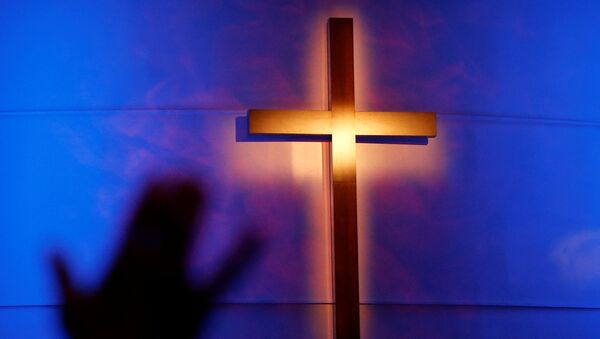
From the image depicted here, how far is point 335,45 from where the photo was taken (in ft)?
12.3

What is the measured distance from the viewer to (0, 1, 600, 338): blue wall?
3.75 m

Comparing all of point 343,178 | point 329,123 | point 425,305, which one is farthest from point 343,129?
point 425,305

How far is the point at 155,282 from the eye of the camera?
12.1ft

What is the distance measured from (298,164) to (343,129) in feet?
1.29

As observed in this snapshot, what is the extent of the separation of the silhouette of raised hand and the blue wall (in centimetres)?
10

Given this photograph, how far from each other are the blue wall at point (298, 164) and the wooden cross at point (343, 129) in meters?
0.21

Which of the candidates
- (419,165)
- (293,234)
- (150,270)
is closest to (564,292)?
(419,165)

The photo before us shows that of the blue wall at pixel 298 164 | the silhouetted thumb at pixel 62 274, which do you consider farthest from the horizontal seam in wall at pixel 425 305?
the silhouetted thumb at pixel 62 274

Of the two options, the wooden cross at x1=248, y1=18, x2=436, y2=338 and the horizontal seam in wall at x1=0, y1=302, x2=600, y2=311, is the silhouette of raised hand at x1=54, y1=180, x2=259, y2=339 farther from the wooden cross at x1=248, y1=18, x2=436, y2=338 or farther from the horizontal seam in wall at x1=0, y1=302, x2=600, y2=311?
the wooden cross at x1=248, y1=18, x2=436, y2=338

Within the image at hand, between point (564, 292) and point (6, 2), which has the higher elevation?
point (6, 2)

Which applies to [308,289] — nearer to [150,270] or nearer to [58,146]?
[150,270]

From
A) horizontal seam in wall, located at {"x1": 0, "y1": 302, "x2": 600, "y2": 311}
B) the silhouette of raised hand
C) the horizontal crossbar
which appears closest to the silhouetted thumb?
the silhouette of raised hand

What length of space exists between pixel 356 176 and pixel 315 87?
0.68 meters

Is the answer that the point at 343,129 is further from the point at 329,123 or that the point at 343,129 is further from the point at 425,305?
the point at 425,305
